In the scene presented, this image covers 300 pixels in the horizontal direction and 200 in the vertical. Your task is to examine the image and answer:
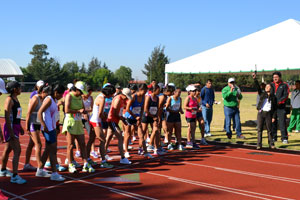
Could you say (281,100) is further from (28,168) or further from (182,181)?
(28,168)

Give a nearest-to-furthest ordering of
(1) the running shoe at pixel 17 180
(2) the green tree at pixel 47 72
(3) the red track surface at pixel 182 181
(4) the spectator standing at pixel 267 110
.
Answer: (3) the red track surface at pixel 182 181 → (1) the running shoe at pixel 17 180 → (4) the spectator standing at pixel 267 110 → (2) the green tree at pixel 47 72

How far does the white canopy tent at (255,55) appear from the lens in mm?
12805

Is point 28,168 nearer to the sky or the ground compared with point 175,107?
nearer to the ground

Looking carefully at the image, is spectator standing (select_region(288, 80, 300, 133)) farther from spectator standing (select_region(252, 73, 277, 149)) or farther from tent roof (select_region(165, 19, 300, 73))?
spectator standing (select_region(252, 73, 277, 149))

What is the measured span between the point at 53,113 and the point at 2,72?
95278 mm

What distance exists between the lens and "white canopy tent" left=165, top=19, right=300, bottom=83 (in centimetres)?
1280

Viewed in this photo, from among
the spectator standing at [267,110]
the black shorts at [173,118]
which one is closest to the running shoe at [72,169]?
the black shorts at [173,118]

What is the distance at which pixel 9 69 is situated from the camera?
9581 centimetres

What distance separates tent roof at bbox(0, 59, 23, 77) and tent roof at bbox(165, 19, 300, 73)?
86.0 meters

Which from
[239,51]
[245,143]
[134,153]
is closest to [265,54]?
[239,51]

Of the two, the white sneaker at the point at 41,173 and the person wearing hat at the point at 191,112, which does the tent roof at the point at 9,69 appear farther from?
the white sneaker at the point at 41,173

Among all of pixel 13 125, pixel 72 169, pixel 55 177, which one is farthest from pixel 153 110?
pixel 13 125

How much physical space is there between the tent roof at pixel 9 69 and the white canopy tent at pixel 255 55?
8596 cm

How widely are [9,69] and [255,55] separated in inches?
3638
